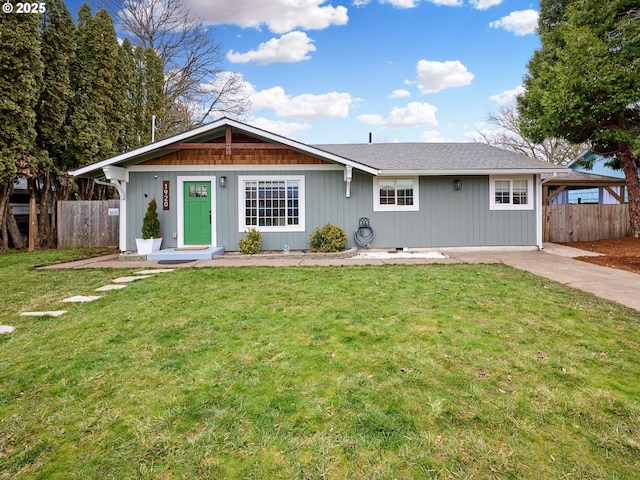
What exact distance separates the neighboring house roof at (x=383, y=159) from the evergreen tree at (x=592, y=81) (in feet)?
6.54

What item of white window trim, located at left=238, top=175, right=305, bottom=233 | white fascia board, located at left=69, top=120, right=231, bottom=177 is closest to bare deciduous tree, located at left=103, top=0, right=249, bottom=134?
white fascia board, located at left=69, top=120, right=231, bottom=177

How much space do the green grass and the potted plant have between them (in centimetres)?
421

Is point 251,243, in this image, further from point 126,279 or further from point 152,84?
point 152,84

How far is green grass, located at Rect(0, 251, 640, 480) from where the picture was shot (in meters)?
1.59

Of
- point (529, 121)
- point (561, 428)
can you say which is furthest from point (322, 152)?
point (529, 121)

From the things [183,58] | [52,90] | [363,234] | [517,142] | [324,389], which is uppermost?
[183,58]

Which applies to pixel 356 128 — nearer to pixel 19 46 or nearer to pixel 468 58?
pixel 468 58

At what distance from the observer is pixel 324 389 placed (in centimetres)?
220

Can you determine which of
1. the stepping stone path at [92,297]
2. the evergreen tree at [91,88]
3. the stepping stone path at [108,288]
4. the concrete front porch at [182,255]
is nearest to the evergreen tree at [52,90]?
the evergreen tree at [91,88]

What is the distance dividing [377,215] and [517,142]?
1759cm

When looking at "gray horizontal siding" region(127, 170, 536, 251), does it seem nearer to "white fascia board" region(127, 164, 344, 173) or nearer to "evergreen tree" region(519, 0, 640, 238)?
"white fascia board" region(127, 164, 344, 173)

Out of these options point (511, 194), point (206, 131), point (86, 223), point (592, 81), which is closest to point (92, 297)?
point (206, 131)

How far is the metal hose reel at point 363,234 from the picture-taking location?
9.11 metres

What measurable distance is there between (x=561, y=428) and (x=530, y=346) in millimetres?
1186
